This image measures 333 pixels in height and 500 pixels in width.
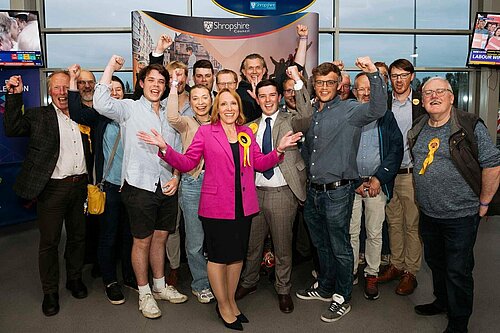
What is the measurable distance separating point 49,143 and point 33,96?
2982 mm

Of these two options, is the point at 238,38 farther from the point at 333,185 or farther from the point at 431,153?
the point at 431,153

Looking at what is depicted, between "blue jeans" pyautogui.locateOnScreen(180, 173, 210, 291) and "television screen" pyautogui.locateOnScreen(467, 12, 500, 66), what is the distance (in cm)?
480

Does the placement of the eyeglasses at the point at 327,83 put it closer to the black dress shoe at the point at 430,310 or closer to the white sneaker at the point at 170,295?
the black dress shoe at the point at 430,310

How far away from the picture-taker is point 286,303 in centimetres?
299

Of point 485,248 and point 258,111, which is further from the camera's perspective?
point 485,248

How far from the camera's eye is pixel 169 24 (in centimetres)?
555

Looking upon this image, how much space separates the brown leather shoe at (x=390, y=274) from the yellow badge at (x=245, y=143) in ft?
5.34

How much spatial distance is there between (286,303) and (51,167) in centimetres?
188

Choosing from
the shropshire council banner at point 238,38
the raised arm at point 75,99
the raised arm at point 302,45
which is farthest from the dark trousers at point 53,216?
the shropshire council banner at point 238,38

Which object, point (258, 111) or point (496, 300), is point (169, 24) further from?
point (496, 300)

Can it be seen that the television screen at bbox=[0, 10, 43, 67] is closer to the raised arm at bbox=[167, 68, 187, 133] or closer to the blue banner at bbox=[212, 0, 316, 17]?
the blue banner at bbox=[212, 0, 316, 17]

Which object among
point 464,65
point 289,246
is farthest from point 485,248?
point 464,65

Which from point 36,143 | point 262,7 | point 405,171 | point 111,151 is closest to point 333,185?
point 405,171

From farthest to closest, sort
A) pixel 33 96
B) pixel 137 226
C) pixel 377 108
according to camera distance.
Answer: pixel 33 96
pixel 137 226
pixel 377 108
